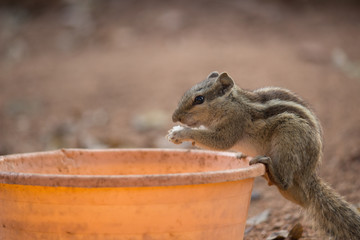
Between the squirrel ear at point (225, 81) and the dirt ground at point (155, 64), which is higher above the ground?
the squirrel ear at point (225, 81)

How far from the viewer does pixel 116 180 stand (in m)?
2.65

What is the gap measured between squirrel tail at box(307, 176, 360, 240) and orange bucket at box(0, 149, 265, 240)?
2.39ft

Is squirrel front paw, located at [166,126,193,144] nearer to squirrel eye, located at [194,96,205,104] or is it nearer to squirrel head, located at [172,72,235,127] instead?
squirrel head, located at [172,72,235,127]

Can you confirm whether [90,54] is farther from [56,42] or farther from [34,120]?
[34,120]

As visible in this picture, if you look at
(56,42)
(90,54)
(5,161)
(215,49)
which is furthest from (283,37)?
(5,161)

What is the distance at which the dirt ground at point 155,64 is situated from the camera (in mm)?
8422

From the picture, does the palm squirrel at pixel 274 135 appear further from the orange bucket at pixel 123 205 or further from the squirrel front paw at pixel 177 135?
the orange bucket at pixel 123 205

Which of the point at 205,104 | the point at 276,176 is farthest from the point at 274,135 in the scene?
the point at 205,104

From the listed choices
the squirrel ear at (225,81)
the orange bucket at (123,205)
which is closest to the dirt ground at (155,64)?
the squirrel ear at (225,81)

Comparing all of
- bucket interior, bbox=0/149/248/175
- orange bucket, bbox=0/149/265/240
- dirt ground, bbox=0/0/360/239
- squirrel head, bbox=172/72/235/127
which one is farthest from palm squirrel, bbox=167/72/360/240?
dirt ground, bbox=0/0/360/239

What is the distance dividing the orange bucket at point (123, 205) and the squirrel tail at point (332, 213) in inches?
28.7

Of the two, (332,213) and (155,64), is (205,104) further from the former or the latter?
(155,64)

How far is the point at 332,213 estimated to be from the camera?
363 centimetres

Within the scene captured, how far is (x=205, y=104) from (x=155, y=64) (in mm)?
7133
